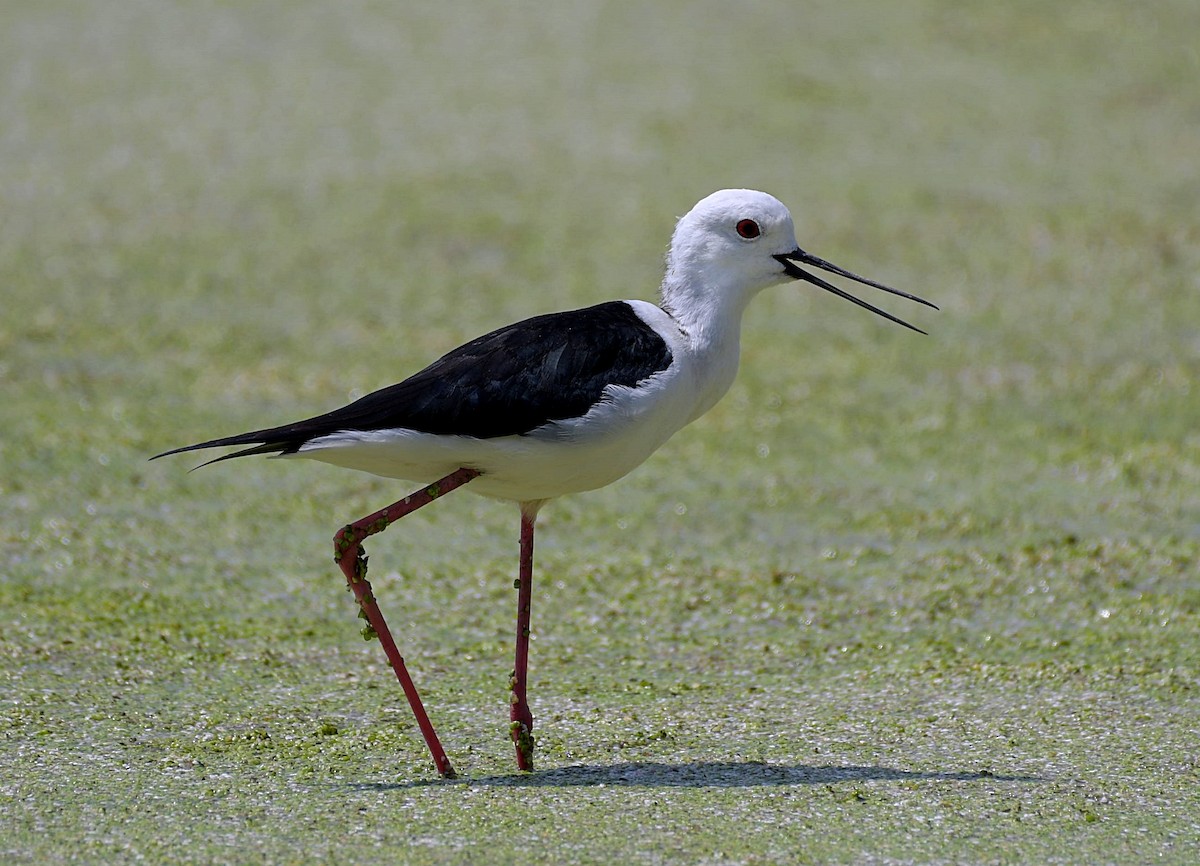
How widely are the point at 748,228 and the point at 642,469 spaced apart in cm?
347

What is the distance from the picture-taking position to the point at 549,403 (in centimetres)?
424

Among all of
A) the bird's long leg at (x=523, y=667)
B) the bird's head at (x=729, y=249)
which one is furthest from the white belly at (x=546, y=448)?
the bird's head at (x=729, y=249)

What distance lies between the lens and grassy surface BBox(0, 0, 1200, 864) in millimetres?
4281

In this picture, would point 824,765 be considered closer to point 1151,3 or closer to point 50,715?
point 50,715

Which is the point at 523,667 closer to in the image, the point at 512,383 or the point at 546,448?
the point at 546,448

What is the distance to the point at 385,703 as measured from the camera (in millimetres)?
5105

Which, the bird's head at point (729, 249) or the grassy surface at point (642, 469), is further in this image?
the bird's head at point (729, 249)

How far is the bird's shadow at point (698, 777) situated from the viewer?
4.29 metres

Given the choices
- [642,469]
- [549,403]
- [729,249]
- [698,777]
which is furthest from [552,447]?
[642,469]

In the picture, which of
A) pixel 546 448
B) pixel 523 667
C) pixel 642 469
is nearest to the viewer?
pixel 546 448

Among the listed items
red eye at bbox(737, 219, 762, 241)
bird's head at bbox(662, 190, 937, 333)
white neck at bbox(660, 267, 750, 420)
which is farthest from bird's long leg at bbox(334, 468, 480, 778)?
red eye at bbox(737, 219, 762, 241)

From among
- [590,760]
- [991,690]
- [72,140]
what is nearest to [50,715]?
[590,760]

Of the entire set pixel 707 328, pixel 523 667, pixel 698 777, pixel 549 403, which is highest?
pixel 707 328

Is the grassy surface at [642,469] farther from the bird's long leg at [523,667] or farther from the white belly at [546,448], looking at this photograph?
the white belly at [546,448]
